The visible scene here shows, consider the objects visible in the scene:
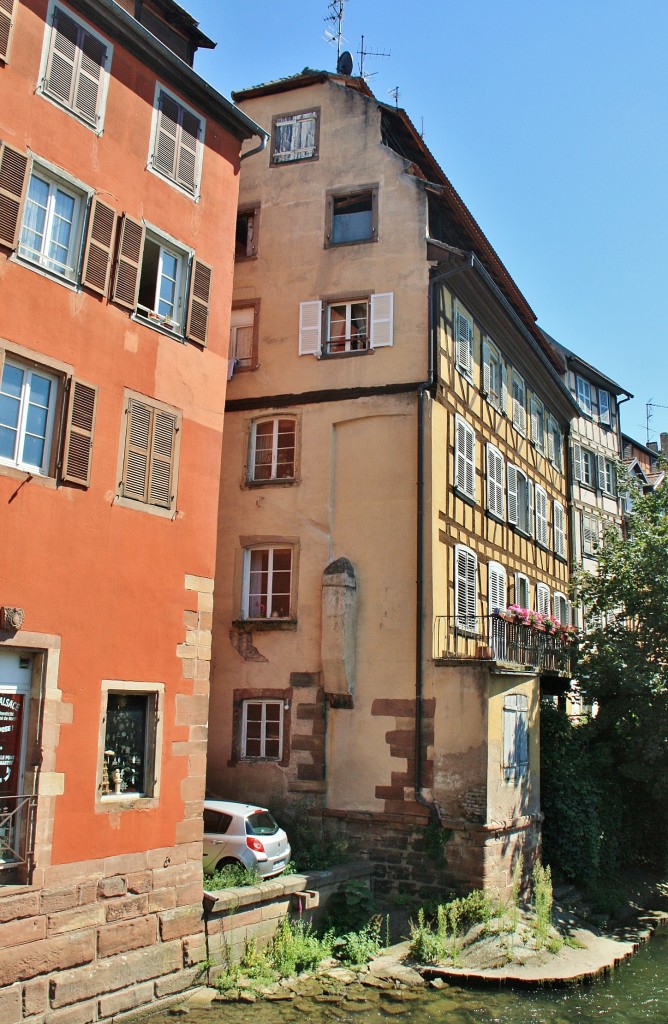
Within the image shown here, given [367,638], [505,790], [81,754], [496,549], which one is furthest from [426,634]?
[81,754]

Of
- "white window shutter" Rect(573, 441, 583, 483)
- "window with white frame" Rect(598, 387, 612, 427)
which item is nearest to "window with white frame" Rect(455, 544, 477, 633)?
"white window shutter" Rect(573, 441, 583, 483)

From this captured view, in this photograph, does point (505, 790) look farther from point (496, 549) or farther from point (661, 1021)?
point (496, 549)

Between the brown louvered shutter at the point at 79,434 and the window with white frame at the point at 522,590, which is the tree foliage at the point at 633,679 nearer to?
the window with white frame at the point at 522,590

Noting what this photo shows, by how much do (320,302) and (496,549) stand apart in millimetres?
6876

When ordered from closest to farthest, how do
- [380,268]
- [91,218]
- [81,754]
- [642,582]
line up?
[81,754], [91,218], [380,268], [642,582]

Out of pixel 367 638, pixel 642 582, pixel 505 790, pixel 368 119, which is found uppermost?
pixel 368 119

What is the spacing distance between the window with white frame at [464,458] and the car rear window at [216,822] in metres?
7.95

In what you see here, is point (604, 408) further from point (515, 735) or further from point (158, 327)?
point (158, 327)

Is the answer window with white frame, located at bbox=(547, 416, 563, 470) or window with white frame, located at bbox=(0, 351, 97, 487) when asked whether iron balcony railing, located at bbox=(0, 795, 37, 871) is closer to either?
window with white frame, located at bbox=(0, 351, 97, 487)

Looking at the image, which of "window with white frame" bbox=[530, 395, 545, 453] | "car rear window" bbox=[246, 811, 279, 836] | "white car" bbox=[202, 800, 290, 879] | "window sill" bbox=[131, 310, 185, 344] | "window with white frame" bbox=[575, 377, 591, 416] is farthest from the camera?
"window with white frame" bbox=[575, 377, 591, 416]

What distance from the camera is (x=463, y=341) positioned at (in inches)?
797

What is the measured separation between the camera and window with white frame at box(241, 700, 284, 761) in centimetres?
1791

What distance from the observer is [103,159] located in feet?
39.9

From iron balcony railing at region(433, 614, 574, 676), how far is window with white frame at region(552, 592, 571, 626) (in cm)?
619
